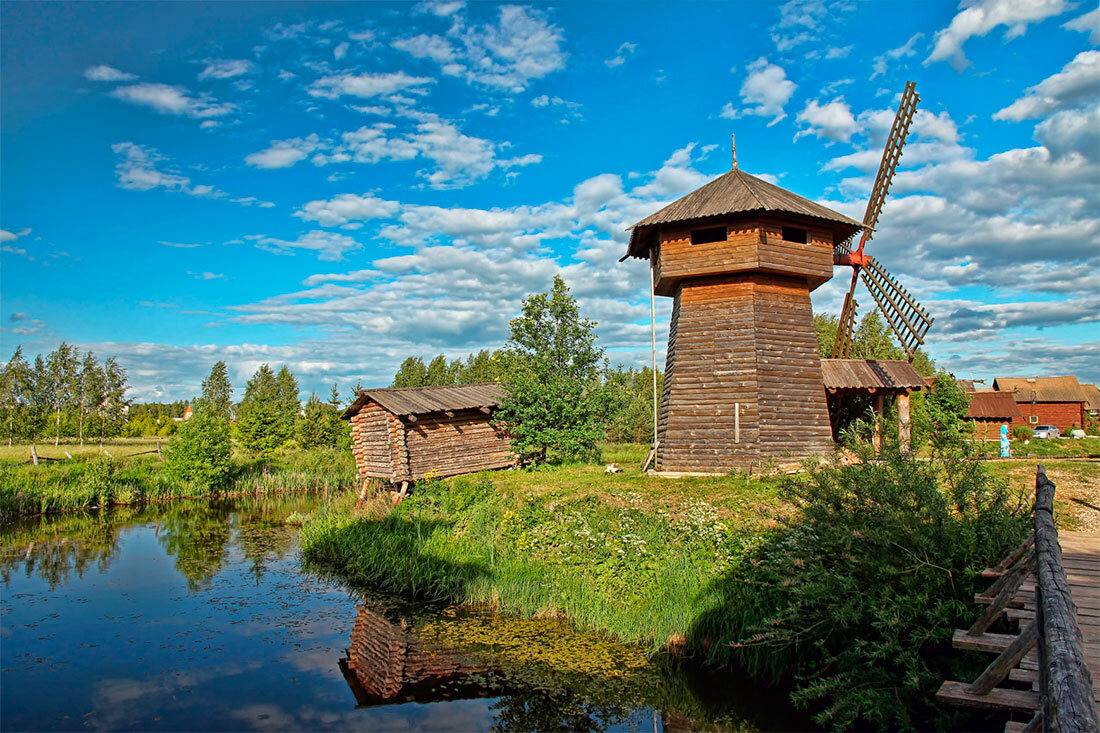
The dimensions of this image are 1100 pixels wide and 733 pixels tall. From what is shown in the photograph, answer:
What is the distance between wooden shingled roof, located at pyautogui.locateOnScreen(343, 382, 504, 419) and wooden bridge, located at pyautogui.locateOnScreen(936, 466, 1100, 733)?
50.2 ft

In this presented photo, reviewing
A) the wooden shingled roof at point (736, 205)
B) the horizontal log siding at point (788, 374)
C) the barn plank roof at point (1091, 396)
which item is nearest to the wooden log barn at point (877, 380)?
the horizontal log siding at point (788, 374)

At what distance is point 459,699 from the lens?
26.6 feet

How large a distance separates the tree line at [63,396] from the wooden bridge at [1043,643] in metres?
45.2

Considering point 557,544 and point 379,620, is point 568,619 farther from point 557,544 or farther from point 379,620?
point 379,620

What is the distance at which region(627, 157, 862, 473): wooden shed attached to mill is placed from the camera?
1534 cm

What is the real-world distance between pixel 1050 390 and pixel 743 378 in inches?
2003

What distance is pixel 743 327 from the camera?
15664 millimetres

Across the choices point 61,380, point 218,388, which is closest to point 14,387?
point 61,380

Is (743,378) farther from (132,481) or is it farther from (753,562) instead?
(132,481)

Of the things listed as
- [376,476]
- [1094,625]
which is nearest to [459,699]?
[1094,625]

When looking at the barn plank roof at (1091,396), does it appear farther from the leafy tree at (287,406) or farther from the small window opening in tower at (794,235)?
the leafy tree at (287,406)

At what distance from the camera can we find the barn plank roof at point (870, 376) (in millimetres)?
17141

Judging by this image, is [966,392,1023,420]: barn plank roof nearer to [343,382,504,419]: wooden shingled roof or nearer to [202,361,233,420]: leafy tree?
[343,382,504,419]: wooden shingled roof

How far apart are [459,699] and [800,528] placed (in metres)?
5.35
